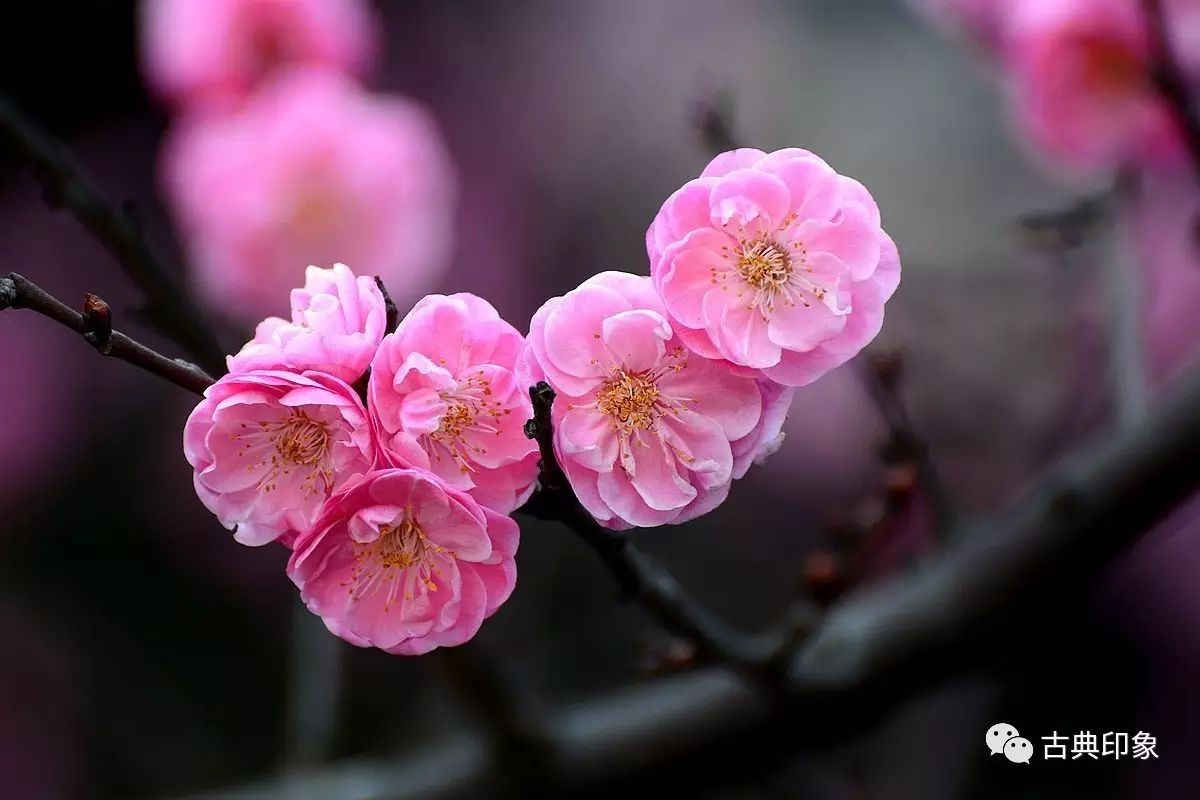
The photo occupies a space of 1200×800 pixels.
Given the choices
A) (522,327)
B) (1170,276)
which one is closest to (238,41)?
(522,327)

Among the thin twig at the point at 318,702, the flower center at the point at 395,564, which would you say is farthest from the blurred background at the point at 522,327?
the flower center at the point at 395,564

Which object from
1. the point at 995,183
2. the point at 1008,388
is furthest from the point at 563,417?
the point at 995,183

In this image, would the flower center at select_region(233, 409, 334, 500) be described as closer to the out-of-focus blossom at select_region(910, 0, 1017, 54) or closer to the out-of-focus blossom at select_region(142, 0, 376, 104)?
the out-of-focus blossom at select_region(142, 0, 376, 104)

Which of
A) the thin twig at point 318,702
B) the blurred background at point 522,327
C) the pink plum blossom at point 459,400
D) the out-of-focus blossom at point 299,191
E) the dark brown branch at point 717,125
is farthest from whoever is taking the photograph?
the blurred background at point 522,327

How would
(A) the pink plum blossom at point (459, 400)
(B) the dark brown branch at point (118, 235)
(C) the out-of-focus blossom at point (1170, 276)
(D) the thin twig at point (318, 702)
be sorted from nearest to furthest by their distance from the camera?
1. (A) the pink plum blossom at point (459, 400)
2. (B) the dark brown branch at point (118, 235)
3. (D) the thin twig at point (318, 702)
4. (C) the out-of-focus blossom at point (1170, 276)

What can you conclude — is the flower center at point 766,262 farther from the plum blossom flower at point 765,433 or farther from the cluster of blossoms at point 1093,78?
the cluster of blossoms at point 1093,78

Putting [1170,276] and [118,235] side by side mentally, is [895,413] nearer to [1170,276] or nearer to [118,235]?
[118,235]
